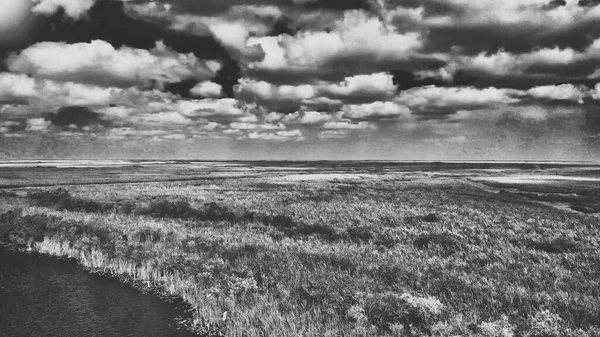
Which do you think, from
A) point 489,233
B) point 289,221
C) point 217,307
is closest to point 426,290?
point 217,307

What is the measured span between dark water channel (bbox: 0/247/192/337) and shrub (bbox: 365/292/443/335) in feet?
18.7

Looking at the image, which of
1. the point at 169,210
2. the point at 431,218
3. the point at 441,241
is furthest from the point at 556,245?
the point at 169,210

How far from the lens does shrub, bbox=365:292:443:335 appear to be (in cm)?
1030

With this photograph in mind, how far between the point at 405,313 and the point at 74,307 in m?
11.1

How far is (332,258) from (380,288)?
4738mm

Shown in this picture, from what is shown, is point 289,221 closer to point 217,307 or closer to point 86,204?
point 217,307

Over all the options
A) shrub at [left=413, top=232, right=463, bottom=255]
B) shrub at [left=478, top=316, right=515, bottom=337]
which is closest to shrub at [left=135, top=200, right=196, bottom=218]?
shrub at [left=413, top=232, right=463, bottom=255]

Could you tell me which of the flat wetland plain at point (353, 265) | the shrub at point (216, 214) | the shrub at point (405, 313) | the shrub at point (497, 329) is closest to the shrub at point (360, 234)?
the flat wetland plain at point (353, 265)

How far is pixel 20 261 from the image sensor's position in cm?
1869

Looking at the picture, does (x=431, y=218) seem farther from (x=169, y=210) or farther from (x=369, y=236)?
(x=169, y=210)

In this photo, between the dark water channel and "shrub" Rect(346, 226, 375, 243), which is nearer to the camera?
the dark water channel

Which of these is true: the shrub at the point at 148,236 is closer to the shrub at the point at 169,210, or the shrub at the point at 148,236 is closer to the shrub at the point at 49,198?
the shrub at the point at 169,210

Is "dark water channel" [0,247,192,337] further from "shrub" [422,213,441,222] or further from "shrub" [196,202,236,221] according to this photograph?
"shrub" [422,213,441,222]

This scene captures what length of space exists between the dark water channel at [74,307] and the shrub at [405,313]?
5691 mm
